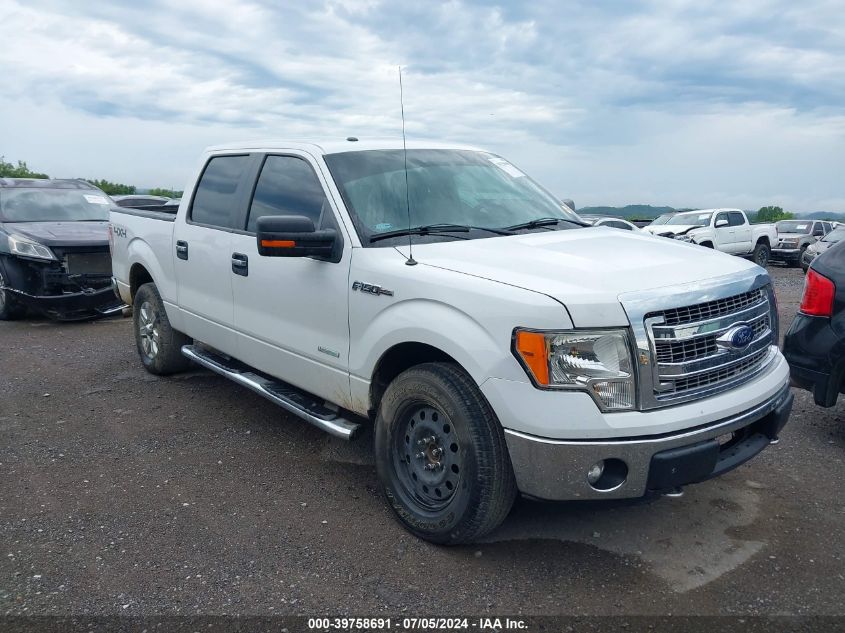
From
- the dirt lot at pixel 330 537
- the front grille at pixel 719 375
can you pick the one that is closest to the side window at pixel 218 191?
the dirt lot at pixel 330 537

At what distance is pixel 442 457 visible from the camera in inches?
137

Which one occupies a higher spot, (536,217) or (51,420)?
(536,217)

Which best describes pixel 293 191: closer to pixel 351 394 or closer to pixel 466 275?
pixel 351 394

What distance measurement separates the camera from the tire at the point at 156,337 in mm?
6152

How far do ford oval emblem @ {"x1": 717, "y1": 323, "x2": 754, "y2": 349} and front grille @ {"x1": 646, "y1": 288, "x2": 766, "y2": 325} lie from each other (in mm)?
82

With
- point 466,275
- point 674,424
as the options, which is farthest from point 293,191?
point 674,424

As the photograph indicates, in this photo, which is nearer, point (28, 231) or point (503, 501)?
point (503, 501)

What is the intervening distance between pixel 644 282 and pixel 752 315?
707 millimetres

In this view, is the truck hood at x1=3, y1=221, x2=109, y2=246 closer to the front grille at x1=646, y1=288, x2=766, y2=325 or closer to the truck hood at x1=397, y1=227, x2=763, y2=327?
the truck hood at x1=397, y1=227, x2=763, y2=327

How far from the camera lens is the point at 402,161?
14.9ft

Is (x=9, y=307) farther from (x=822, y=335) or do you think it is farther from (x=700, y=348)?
(x=822, y=335)

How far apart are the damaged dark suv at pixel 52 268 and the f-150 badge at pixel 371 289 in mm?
6218

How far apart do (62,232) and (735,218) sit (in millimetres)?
19026

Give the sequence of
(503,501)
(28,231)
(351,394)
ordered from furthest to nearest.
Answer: (28,231) → (351,394) → (503,501)
